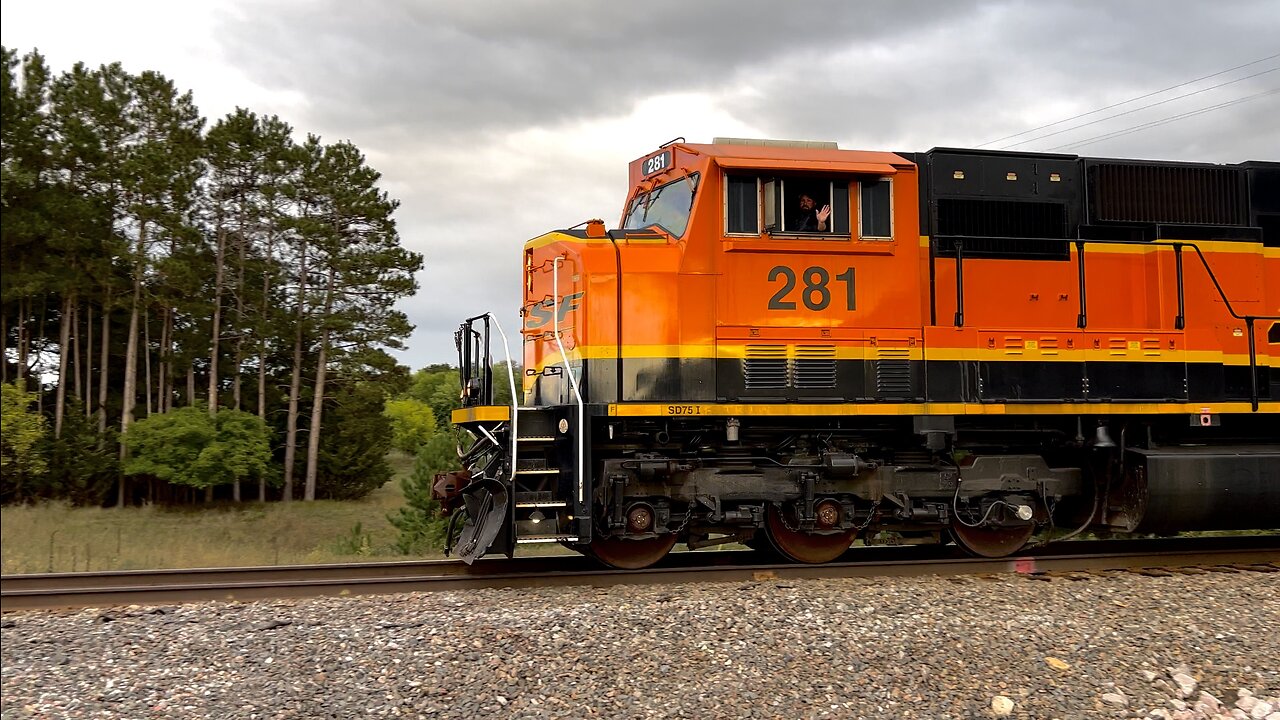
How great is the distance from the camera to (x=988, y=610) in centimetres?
626

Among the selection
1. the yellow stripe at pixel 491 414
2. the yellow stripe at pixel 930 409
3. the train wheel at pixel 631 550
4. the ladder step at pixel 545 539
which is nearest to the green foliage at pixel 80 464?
the yellow stripe at pixel 491 414

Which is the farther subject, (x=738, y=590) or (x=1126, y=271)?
(x=1126, y=271)

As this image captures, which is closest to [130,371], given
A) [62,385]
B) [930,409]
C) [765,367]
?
[62,385]

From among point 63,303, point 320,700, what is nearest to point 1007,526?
point 320,700

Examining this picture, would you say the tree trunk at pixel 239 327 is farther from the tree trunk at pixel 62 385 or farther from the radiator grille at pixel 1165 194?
the radiator grille at pixel 1165 194

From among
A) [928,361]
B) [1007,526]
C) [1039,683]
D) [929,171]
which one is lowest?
[1039,683]

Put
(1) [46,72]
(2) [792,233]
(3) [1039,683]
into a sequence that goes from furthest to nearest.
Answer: (2) [792,233], (3) [1039,683], (1) [46,72]

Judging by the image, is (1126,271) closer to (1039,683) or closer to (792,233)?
(792,233)

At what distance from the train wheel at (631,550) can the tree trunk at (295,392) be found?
2289cm

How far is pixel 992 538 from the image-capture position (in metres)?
8.40

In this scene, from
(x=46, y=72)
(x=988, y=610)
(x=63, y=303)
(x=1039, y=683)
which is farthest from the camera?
(x=63, y=303)

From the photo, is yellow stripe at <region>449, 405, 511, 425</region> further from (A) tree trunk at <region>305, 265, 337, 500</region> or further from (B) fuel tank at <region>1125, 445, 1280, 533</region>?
(A) tree trunk at <region>305, 265, 337, 500</region>

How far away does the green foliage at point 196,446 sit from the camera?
28.6 m

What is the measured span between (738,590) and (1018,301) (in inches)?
162
